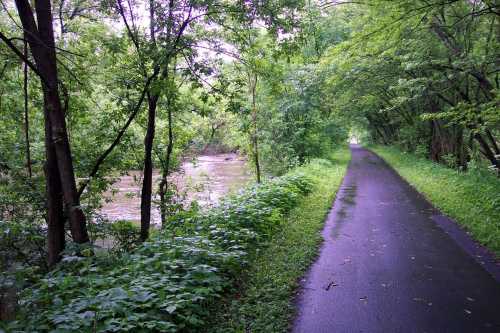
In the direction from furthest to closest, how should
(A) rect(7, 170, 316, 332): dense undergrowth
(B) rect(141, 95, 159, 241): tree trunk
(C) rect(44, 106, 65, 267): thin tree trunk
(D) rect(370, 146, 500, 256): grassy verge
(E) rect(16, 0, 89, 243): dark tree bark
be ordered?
(B) rect(141, 95, 159, 241): tree trunk, (D) rect(370, 146, 500, 256): grassy verge, (C) rect(44, 106, 65, 267): thin tree trunk, (E) rect(16, 0, 89, 243): dark tree bark, (A) rect(7, 170, 316, 332): dense undergrowth

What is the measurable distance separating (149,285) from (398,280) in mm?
3622

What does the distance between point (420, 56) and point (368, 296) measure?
29.0 feet

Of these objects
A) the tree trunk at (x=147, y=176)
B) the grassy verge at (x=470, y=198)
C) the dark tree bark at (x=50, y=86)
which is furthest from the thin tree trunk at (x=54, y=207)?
the grassy verge at (x=470, y=198)

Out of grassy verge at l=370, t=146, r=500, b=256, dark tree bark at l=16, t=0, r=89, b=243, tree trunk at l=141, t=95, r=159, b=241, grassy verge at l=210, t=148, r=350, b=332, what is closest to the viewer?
grassy verge at l=210, t=148, r=350, b=332

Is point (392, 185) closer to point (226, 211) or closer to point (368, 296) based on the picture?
point (226, 211)

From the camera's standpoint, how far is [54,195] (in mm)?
5988

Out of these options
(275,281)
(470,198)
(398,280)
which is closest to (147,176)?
(275,281)

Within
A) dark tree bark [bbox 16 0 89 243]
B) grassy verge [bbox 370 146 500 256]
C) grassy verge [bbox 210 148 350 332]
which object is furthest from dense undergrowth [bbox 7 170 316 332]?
grassy verge [bbox 370 146 500 256]

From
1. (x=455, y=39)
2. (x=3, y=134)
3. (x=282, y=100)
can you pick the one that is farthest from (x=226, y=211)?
(x=282, y=100)

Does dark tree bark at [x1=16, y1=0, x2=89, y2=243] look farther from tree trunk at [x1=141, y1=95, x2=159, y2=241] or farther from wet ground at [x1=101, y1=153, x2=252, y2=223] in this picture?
wet ground at [x1=101, y1=153, x2=252, y2=223]

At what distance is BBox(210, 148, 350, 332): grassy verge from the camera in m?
4.15

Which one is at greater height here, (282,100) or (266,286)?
(282,100)

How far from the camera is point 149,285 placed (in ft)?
13.6

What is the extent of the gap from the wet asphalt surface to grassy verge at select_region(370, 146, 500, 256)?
34 centimetres
